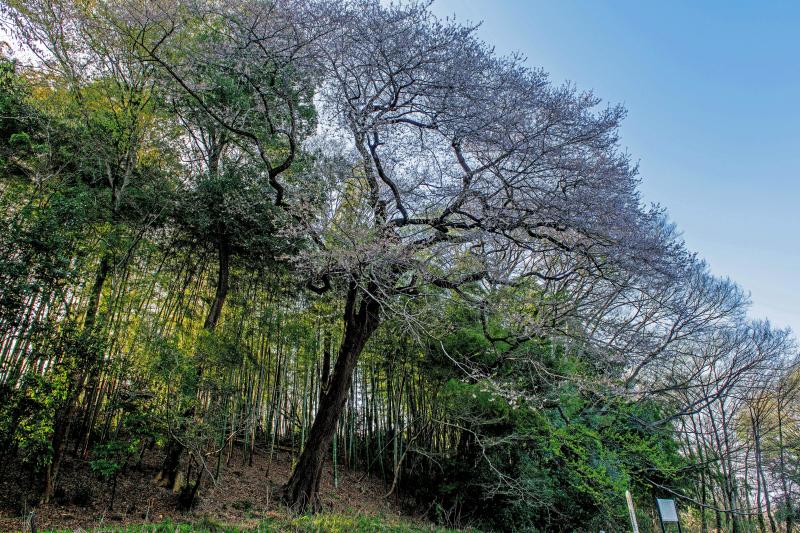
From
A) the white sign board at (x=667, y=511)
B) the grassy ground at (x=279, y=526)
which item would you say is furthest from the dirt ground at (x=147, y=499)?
the white sign board at (x=667, y=511)

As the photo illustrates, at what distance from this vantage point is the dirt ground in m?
4.21

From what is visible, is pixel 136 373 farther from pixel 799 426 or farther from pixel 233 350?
pixel 799 426

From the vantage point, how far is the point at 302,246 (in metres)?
6.57

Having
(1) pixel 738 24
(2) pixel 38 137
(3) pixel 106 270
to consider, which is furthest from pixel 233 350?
(1) pixel 738 24

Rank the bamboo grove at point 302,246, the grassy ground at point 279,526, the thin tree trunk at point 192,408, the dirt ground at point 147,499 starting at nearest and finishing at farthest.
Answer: the grassy ground at point 279,526 < the dirt ground at point 147,499 < the bamboo grove at point 302,246 < the thin tree trunk at point 192,408

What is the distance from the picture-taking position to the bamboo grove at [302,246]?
4.66 metres

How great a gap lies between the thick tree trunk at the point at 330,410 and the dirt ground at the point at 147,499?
0.34m

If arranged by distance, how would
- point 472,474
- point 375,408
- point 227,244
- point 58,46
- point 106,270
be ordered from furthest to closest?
point 375,408
point 472,474
point 227,244
point 58,46
point 106,270

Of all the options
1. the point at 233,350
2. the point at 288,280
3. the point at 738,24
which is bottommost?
the point at 233,350

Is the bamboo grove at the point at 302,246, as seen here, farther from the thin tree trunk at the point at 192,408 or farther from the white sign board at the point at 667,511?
the white sign board at the point at 667,511

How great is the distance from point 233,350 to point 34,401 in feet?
7.45

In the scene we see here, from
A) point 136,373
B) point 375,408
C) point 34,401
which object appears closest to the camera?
point 34,401

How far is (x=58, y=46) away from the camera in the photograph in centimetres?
552

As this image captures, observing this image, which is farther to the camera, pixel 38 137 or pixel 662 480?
pixel 662 480
